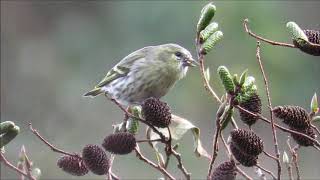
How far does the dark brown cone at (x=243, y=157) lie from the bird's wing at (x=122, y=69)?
0.66m

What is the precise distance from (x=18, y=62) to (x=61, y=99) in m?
0.64

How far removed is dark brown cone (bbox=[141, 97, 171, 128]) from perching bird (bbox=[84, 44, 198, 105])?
0.40 m

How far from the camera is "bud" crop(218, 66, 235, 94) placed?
2.20ft

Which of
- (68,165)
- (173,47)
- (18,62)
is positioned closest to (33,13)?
(18,62)

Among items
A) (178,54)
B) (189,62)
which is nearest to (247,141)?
(189,62)

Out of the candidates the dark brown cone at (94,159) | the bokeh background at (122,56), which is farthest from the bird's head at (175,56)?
the bokeh background at (122,56)

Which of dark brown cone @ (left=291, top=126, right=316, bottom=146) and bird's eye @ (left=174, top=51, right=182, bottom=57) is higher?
dark brown cone @ (left=291, top=126, right=316, bottom=146)

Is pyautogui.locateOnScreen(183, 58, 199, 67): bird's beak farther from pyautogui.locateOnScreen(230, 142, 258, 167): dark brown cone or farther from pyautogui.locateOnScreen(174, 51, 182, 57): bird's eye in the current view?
pyautogui.locateOnScreen(230, 142, 258, 167): dark brown cone

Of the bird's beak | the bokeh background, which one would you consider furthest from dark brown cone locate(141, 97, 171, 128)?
the bokeh background

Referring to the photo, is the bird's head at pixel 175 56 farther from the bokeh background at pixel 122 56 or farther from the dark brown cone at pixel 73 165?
the bokeh background at pixel 122 56

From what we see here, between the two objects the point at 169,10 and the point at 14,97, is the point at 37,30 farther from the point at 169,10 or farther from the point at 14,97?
the point at 169,10

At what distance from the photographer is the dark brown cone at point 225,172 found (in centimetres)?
72

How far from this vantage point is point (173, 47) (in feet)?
4.28

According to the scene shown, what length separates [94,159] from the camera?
76cm
